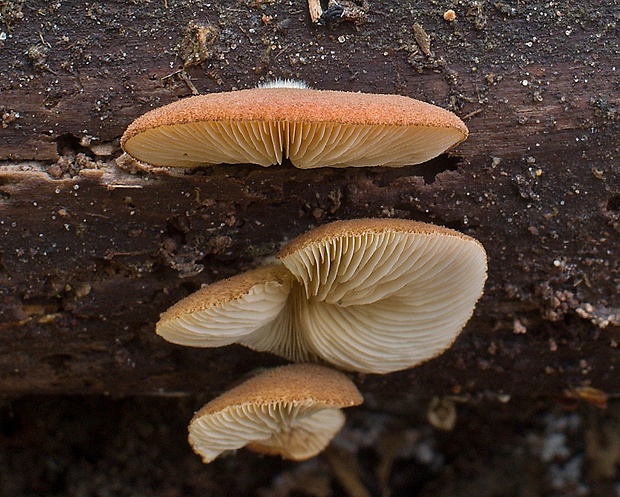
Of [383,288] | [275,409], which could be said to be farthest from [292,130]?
[275,409]

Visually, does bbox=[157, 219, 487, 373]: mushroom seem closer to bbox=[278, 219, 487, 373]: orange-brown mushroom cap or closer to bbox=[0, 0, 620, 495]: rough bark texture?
bbox=[278, 219, 487, 373]: orange-brown mushroom cap

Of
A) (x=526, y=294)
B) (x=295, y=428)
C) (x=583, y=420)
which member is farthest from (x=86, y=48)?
(x=583, y=420)

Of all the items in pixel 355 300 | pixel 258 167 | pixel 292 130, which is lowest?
pixel 355 300

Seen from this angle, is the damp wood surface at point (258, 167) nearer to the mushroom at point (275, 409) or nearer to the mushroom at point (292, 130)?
the mushroom at point (292, 130)

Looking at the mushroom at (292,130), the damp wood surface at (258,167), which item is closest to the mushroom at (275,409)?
the damp wood surface at (258,167)

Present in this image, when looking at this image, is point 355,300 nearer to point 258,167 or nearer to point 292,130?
point 258,167

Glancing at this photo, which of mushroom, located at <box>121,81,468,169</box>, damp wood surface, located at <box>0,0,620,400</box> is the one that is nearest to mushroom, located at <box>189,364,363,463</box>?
damp wood surface, located at <box>0,0,620,400</box>
